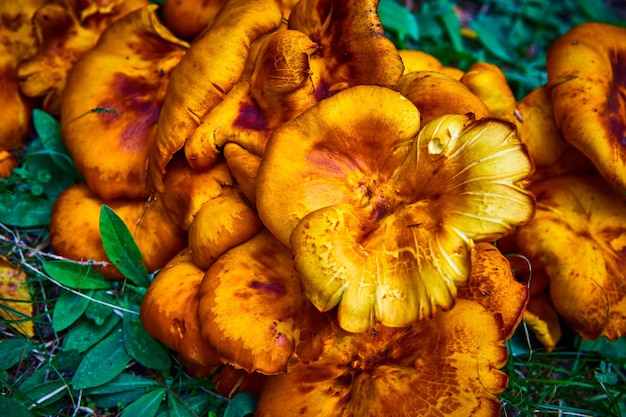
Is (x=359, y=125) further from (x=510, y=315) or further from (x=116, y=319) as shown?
(x=116, y=319)

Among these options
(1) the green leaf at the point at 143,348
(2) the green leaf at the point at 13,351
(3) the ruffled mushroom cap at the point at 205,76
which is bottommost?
(1) the green leaf at the point at 143,348

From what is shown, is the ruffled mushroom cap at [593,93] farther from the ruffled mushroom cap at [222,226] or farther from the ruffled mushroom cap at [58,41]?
the ruffled mushroom cap at [58,41]

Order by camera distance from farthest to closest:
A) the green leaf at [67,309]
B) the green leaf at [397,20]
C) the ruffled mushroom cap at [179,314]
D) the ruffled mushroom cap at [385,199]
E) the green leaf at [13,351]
Answer: the green leaf at [397,20] < the green leaf at [67,309] < the green leaf at [13,351] < the ruffled mushroom cap at [179,314] < the ruffled mushroom cap at [385,199]

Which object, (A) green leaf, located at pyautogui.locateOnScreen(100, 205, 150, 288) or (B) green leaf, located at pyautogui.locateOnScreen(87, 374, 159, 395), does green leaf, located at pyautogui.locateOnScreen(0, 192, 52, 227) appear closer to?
(A) green leaf, located at pyautogui.locateOnScreen(100, 205, 150, 288)

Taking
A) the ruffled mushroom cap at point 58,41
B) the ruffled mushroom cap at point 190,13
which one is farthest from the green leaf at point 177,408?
the ruffled mushroom cap at point 190,13

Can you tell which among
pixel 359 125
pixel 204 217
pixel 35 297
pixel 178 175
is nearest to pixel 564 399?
pixel 359 125

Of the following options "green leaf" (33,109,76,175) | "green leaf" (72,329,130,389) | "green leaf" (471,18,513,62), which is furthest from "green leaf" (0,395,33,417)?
"green leaf" (471,18,513,62)
